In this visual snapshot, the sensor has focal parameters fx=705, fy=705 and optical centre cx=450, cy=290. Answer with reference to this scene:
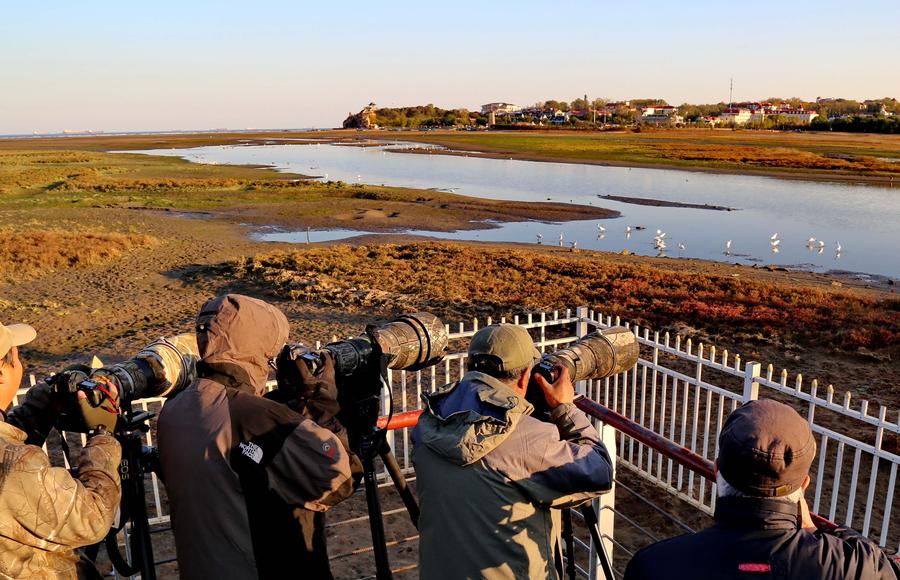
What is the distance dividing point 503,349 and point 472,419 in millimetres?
287

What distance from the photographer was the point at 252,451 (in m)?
2.27

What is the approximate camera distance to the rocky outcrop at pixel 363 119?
168 meters

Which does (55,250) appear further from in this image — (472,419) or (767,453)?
(767,453)

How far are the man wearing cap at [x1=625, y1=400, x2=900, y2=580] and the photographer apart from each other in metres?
1.66

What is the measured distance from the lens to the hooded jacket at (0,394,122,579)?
6.63 ft

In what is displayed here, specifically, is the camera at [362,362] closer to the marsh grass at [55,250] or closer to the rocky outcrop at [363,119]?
the marsh grass at [55,250]

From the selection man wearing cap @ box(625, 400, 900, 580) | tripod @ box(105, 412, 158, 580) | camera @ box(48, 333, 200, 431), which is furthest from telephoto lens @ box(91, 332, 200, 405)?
man wearing cap @ box(625, 400, 900, 580)

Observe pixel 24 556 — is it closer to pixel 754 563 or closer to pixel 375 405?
pixel 375 405

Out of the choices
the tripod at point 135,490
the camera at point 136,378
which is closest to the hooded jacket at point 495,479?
the tripod at point 135,490

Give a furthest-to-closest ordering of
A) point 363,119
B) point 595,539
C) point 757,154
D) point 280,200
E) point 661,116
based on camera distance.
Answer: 1. point 363,119
2. point 661,116
3. point 757,154
4. point 280,200
5. point 595,539

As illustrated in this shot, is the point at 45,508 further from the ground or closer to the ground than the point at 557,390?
closer to the ground

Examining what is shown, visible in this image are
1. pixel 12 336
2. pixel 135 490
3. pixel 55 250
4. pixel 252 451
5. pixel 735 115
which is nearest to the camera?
pixel 252 451

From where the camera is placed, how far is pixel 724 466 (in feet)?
5.65

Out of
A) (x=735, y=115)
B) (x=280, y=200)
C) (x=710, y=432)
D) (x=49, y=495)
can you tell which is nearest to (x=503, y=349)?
(x=49, y=495)
